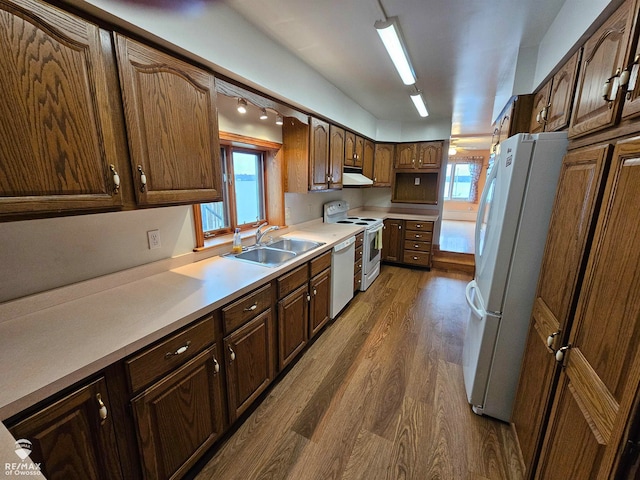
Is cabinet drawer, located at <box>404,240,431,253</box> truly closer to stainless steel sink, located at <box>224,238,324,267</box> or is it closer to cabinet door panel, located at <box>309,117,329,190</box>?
cabinet door panel, located at <box>309,117,329,190</box>

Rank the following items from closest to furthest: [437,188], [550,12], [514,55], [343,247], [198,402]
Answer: [198,402] < [550,12] < [514,55] < [343,247] < [437,188]

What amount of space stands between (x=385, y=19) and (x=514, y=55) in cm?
127

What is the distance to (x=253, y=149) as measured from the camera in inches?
97.1

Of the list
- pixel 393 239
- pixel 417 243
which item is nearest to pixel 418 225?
pixel 417 243

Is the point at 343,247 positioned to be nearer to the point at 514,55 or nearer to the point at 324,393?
the point at 324,393

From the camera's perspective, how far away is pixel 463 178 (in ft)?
29.6

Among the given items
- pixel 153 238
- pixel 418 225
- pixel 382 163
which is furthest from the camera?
pixel 382 163

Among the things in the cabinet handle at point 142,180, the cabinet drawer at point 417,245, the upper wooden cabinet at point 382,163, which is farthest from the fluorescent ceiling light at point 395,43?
the cabinet drawer at point 417,245

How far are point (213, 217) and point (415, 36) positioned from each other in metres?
2.02

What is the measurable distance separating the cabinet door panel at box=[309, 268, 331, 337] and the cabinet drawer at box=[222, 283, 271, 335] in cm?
60

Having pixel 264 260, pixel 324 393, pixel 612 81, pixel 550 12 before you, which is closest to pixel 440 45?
pixel 550 12

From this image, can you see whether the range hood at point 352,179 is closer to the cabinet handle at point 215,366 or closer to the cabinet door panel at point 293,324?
the cabinet door panel at point 293,324

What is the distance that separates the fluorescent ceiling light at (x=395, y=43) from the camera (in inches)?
63.5

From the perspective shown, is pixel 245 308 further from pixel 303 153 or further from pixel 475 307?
pixel 303 153
